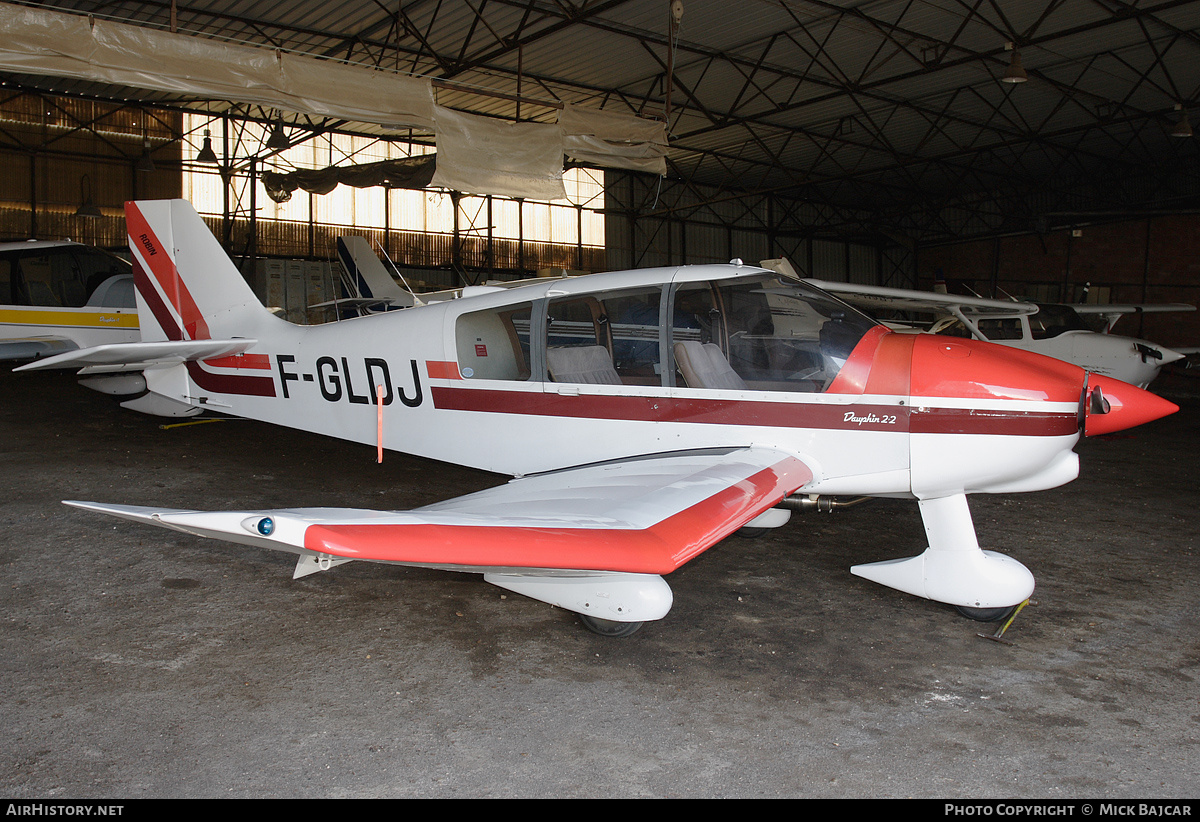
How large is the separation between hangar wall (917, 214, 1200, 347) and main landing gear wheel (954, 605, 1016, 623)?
20.0 metres

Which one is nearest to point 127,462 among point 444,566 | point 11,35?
point 11,35

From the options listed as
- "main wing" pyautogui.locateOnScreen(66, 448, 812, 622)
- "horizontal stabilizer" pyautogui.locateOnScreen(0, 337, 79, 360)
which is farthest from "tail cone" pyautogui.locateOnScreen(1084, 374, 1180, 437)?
"horizontal stabilizer" pyautogui.locateOnScreen(0, 337, 79, 360)

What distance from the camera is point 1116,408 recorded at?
3963mm

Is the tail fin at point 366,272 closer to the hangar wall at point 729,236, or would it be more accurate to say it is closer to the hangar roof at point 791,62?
the hangar roof at point 791,62

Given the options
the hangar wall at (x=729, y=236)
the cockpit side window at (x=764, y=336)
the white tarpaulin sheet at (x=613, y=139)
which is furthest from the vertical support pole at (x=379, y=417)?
the hangar wall at (x=729, y=236)

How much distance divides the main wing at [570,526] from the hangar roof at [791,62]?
6217 millimetres

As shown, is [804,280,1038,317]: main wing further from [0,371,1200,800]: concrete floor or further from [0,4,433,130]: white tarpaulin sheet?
[0,371,1200,800]: concrete floor

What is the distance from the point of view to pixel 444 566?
9.29 feet

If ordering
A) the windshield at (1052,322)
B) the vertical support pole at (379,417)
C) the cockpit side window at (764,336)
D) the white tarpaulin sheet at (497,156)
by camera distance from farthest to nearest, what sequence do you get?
the windshield at (1052,322), the white tarpaulin sheet at (497,156), the vertical support pole at (379,417), the cockpit side window at (764,336)

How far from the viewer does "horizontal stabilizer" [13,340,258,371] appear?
4871 millimetres

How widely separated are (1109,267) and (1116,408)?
26775 millimetres

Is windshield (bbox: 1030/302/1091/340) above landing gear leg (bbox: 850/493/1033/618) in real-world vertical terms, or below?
above

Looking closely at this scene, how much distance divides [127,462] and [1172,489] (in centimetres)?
962

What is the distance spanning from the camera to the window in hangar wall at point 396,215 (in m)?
20.8
